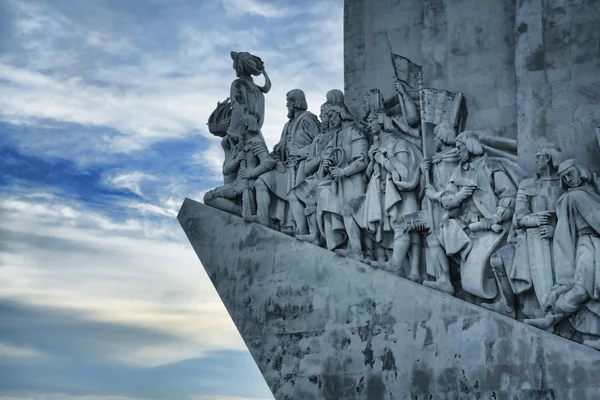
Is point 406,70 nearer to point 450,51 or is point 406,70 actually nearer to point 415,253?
point 450,51

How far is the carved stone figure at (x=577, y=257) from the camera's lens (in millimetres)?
9617

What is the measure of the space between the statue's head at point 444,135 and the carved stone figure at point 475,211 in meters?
0.18

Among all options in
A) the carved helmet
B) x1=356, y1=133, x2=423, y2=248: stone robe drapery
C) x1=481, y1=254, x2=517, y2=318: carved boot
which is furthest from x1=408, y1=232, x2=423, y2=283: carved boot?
the carved helmet

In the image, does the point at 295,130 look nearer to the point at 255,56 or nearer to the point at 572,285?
the point at 255,56

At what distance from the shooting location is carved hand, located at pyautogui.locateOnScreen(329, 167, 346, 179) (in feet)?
38.9

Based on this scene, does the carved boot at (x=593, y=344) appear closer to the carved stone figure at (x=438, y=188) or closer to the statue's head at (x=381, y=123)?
the carved stone figure at (x=438, y=188)

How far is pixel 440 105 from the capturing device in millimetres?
11547

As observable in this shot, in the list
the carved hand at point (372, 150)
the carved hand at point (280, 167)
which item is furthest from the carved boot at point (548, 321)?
the carved hand at point (280, 167)

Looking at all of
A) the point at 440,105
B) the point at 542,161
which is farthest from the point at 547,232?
the point at 440,105

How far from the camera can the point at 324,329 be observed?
1132 cm

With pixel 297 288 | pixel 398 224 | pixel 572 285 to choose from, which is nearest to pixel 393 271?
pixel 398 224

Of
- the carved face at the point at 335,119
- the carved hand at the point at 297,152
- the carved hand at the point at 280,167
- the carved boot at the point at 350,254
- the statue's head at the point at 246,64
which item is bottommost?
the carved boot at the point at 350,254

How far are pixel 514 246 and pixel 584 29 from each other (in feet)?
8.17

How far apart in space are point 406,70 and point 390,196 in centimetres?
181
